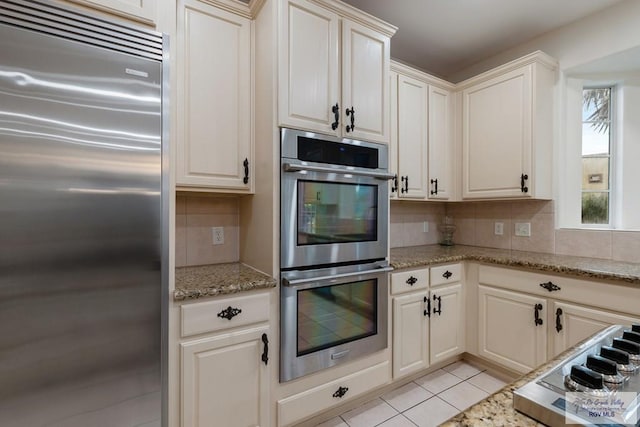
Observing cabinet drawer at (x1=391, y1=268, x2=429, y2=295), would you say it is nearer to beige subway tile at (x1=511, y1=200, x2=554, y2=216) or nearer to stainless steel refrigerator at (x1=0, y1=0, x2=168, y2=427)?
beige subway tile at (x1=511, y1=200, x2=554, y2=216)

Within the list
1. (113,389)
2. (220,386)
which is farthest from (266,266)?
(113,389)

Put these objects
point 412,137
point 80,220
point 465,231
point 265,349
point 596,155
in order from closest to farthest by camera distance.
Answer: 1. point 80,220
2. point 265,349
3. point 596,155
4. point 412,137
5. point 465,231

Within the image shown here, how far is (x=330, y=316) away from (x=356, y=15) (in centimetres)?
187

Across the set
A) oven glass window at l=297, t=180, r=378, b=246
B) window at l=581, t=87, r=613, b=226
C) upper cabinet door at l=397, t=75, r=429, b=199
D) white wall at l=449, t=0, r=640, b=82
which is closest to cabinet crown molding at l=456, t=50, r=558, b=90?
white wall at l=449, t=0, r=640, b=82

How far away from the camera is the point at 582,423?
1.38 feet

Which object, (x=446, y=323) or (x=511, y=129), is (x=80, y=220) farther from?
(x=511, y=129)

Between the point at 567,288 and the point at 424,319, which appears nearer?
the point at 567,288

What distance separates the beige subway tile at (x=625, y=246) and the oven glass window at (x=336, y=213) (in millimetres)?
1752

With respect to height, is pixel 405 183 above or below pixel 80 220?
above

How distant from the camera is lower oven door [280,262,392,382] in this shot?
1.65m

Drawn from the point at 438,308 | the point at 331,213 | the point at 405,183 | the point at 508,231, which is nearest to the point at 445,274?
the point at 438,308

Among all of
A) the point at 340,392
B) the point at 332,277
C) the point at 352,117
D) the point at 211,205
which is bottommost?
the point at 340,392

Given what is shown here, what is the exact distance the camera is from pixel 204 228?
201 centimetres

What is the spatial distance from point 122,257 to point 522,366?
8.49 ft
